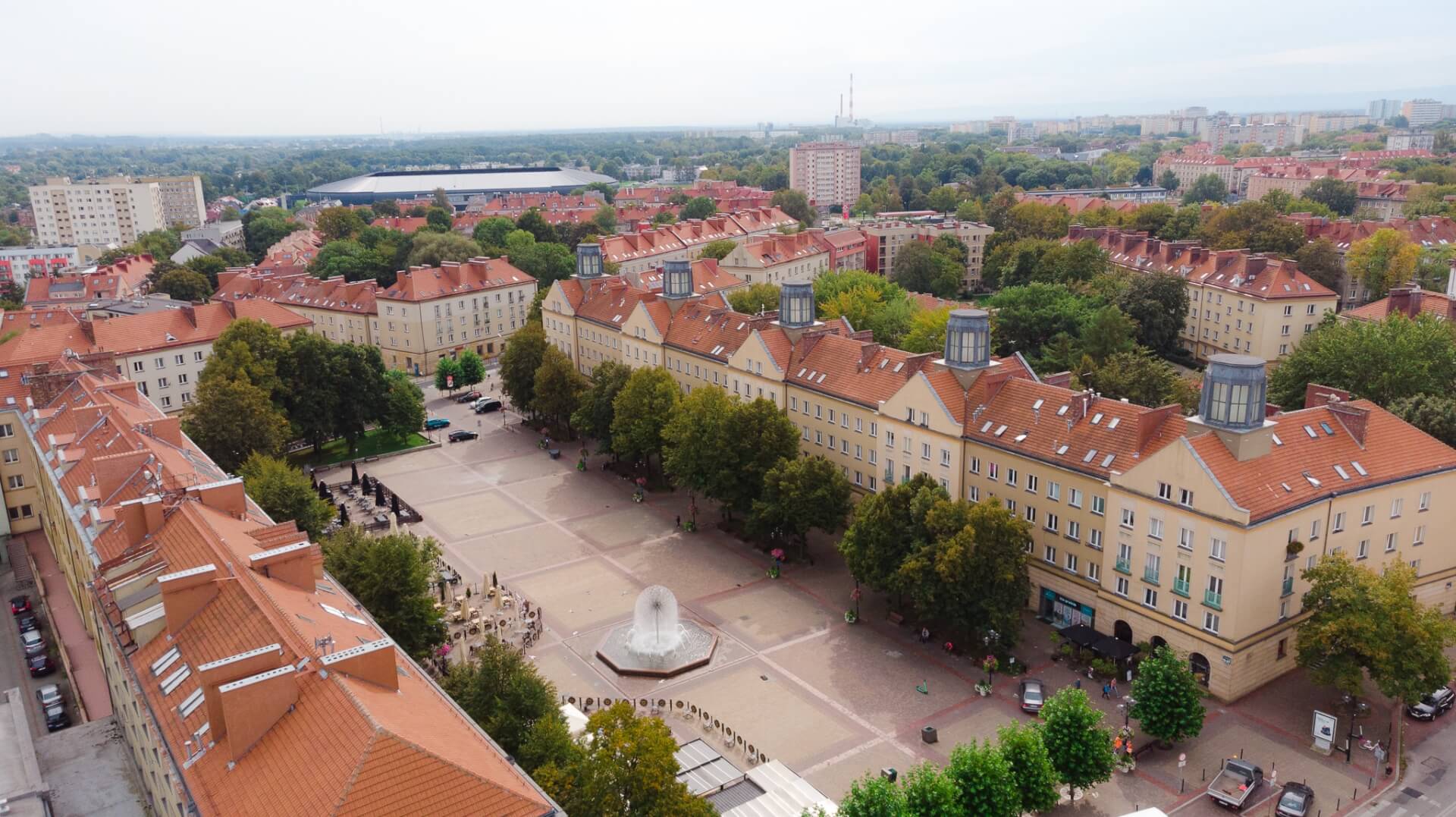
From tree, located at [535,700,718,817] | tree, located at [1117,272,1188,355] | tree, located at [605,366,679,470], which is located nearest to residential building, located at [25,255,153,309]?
tree, located at [605,366,679,470]

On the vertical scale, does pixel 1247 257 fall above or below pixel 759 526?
above

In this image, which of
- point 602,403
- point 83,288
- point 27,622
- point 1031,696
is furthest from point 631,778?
point 83,288

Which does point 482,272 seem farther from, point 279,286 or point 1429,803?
point 1429,803

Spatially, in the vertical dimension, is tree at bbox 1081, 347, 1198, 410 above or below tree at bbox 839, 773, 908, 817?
above

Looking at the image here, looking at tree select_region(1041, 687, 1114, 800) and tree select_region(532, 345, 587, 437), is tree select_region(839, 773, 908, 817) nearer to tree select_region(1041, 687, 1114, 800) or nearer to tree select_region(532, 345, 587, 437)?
tree select_region(1041, 687, 1114, 800)

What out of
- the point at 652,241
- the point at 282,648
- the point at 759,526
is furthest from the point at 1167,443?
the point at 652,241
